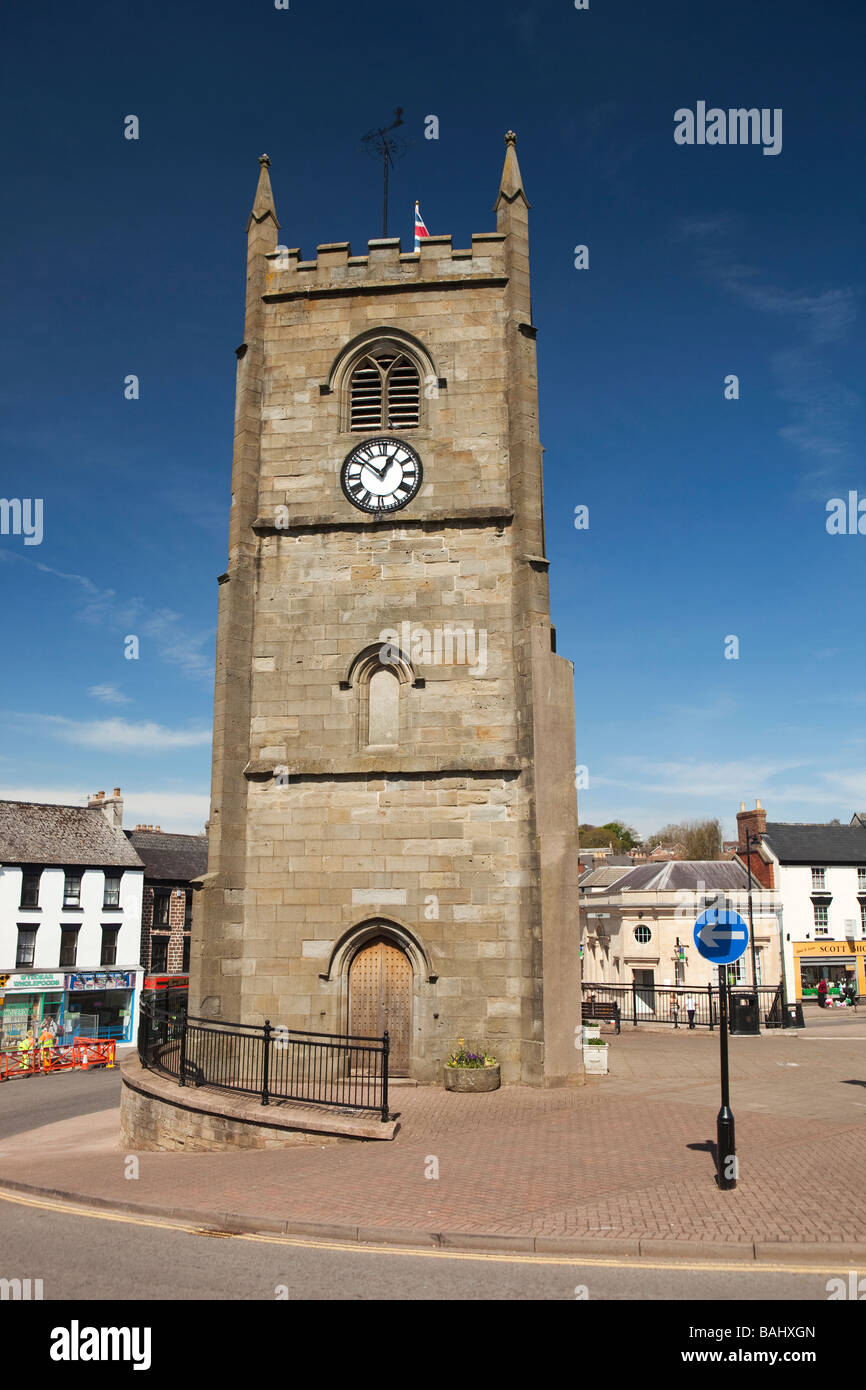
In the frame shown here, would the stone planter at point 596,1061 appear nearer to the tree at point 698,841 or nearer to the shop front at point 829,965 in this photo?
the shop front at point 829,965

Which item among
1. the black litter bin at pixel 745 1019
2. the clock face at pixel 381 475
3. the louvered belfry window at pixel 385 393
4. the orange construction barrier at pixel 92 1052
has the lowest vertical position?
the orange construction barrier at pixel 92 1052

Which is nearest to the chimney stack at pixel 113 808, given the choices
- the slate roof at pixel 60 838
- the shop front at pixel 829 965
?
the slate roof at pixel 60 838

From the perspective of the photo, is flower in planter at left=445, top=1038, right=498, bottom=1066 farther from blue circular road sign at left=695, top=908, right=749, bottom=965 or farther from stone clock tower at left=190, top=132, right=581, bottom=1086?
blue circular road sign at left=695, top=908, right=749, bottom=965

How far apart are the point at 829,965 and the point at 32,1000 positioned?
38149 mm

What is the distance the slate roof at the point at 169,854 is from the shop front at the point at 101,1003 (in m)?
5.51

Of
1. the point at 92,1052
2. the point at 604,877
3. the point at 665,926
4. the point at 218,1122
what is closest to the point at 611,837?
the point at 604,877

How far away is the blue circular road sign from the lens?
31.5 feet

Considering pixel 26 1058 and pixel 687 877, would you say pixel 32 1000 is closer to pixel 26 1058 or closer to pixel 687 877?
pixel 26 1058

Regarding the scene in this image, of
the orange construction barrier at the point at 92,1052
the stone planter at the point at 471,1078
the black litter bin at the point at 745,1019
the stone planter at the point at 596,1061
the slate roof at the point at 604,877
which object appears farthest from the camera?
the slate roof at the point at 604,877

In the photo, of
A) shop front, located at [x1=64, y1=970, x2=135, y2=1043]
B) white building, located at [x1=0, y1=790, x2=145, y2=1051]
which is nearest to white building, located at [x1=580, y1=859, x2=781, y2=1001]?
shop front, located at [x1=64, y1=970, x2=135, y2=1043]

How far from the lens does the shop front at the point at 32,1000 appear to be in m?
39.1
